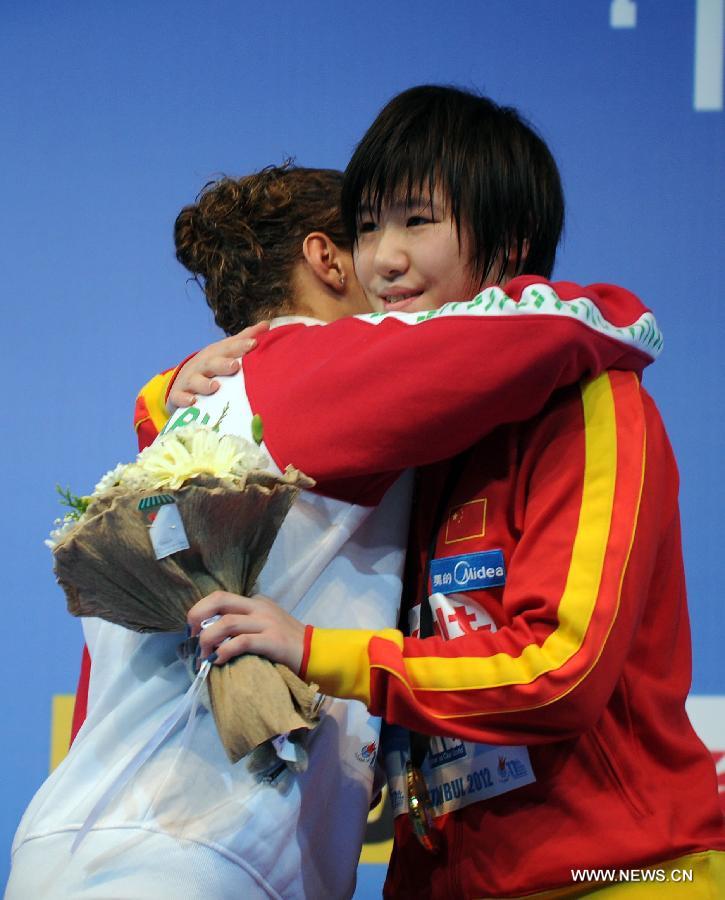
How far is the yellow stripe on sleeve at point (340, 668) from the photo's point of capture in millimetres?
1131

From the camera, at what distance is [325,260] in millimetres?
1634

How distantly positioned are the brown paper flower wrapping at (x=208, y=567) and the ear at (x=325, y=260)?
0.57 metres

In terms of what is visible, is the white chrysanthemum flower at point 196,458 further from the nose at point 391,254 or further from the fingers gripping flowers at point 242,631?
the nose at point 391,254

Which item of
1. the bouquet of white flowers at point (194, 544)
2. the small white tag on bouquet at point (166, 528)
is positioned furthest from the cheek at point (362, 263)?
the small white tag on bouquet at point (166, 528)

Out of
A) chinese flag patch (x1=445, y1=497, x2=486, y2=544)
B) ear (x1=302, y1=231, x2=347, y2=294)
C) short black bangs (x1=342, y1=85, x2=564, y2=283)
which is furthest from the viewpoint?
ear (x1=302, y1=231, x2=347, y2=294)

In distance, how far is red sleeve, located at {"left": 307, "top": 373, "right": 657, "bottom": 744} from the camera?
1105mm

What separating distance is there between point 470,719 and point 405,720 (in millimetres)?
59

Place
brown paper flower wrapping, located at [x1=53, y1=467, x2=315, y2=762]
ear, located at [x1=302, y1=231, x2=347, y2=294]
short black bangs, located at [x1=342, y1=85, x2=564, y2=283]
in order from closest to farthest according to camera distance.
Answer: brown paper flower wrapping, located at [x1=53, y1=467, x2=315, y2=762] → short black bangs, located at [x1=342, y1=85, x2=564, y2=283] → ear, located at [x1=302, y1=231, x2=347, y2=294]

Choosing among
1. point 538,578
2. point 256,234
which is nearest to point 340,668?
point 538,578

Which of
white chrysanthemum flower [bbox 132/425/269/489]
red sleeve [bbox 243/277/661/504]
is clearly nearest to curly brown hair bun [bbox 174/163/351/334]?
red sleeve [bbox 243/277/661/504]

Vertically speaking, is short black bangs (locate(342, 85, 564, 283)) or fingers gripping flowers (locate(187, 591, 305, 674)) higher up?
short black bangs (locate(342, 85, 564, 283))

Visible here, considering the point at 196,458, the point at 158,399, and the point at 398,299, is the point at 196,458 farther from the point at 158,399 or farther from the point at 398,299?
the point at 158,399

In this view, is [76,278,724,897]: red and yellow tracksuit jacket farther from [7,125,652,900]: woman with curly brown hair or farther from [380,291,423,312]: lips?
[380,291,423,312]: lips

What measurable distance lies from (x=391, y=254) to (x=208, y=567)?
47 centimetres
